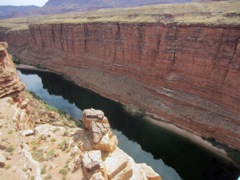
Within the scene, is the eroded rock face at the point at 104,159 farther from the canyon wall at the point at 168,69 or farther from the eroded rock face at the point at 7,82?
the canyon wall at the point at 168,69

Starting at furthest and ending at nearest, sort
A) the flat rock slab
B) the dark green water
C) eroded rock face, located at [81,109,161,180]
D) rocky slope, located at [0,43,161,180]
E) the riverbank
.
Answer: the riverbank, the dark green water, the flat rock slab, rocky slope, located at [0,43,161,180], eroded rock face, located at [81,109,161,180]

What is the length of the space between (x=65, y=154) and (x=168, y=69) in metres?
32.0

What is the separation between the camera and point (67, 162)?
12523mm

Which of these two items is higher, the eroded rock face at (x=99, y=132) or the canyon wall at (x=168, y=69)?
the eroded rock face at (x=99, y=132)

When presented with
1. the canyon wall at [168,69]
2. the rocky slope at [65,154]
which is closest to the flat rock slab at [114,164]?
the rocky slope at [65,154]

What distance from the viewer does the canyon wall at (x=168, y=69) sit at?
108 feet

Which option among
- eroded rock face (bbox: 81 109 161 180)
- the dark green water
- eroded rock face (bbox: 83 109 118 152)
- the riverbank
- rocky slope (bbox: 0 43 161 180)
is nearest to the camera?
eroded rock face (bbox: 81 109 161 180)

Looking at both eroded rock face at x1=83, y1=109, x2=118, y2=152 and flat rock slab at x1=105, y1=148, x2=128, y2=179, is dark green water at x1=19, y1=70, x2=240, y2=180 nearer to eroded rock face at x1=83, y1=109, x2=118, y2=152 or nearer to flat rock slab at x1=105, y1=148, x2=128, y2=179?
eroded rock face at x1=83, y1=109, x2=118, y2=152

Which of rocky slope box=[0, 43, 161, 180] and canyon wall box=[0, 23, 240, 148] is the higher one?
rocky slope box=[0, 43, 161, 180]

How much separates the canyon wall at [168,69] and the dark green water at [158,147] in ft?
10.3

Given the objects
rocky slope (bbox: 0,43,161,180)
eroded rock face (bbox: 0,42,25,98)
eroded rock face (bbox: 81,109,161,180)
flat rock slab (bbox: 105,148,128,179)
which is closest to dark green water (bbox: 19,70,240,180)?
eroded rock face (bbox: 81,109,161,180)

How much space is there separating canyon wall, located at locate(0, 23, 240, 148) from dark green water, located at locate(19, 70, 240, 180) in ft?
10.3

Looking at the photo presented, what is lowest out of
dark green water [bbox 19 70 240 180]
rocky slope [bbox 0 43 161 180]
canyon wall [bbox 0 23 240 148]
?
dark green water [bbox 19 70 240 180]

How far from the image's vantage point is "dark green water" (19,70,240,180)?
93.8ft
